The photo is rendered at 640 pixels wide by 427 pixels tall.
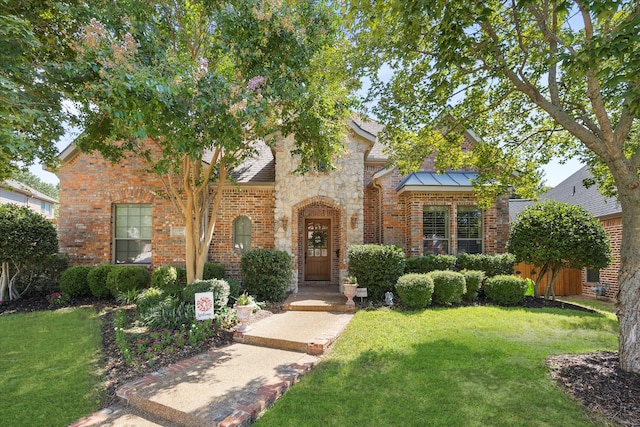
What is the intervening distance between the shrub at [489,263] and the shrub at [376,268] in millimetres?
2481

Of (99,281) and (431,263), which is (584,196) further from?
(99,281)

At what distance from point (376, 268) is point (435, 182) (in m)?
3.59

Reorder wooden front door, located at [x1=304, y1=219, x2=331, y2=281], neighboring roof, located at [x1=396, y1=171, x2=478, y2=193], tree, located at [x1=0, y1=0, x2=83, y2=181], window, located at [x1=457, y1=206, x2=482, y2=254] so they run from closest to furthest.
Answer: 1. tree, located at [x1=0, y1=0, x2=83, y2=181]
2. neighboring roof, located at [x1=396, y1=171, x2=478, y2=193]
3. window, located at [x1=457, y1=206, x2=482, y2=254]
4. wooden front door, located at [x1=304, y1=219, x2=331, y2=281]

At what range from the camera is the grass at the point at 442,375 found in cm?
364

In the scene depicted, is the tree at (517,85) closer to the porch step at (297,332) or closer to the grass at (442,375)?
the grass at (442,375)

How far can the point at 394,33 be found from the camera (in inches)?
219

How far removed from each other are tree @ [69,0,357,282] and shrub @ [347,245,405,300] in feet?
9.81

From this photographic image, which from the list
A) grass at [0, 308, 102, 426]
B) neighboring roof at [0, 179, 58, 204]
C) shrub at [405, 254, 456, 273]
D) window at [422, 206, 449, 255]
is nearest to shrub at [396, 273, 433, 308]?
shrub at [405, 254, 456, 273]

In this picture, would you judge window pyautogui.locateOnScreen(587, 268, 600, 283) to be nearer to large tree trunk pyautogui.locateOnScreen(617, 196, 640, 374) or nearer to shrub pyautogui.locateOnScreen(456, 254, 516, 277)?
shrub pyautogui.locateOnScreen(456, 254, 516, 277)

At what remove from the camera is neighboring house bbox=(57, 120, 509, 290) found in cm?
1020

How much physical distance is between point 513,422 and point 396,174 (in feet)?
28.5

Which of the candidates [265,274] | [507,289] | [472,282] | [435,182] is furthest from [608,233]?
[265,274]

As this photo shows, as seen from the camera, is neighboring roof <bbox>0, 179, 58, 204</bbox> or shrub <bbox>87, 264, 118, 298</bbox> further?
shrub <bbox>87, 264, 118, 298</bbox>

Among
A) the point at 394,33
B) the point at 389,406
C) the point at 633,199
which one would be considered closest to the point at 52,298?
the point at 389,406
